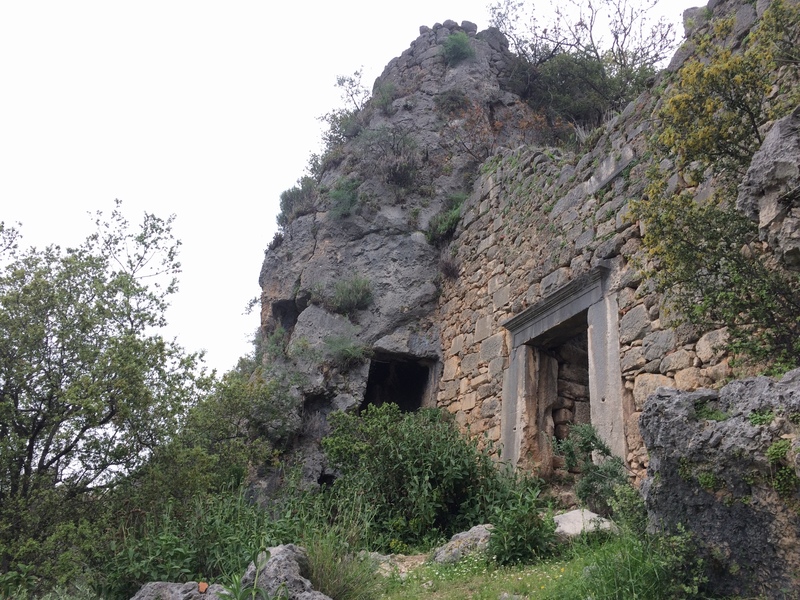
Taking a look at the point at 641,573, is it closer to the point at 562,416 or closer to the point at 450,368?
the point at 562,416

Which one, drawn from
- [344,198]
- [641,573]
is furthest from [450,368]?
[641,573]

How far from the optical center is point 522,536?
464 centimetres

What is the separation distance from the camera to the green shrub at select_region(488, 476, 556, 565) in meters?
4.61

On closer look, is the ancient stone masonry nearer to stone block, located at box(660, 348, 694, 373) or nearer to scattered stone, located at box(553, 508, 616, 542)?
stone block, located at box(660, 348, 694, 373)

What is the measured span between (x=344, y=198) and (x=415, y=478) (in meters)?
5.62

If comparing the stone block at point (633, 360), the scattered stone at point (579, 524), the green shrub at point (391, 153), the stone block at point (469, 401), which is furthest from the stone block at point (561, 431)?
the green shrub at point (391, 153)

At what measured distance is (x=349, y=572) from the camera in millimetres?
3992

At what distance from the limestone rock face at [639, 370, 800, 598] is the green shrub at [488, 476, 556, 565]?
1.51 m

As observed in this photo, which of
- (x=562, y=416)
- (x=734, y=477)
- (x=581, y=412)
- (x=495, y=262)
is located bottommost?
(x=734, y=477)

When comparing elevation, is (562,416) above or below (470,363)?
below

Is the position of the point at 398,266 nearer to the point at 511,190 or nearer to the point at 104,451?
the point at 511,190

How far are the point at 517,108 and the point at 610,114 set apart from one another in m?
2.68

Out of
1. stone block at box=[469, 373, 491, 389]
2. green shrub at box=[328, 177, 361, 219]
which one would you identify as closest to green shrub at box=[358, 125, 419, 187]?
green shrub at box=[328, 177, 361, 219]

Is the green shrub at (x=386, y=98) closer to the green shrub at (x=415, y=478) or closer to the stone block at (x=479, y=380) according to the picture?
the stone block at (x=479, y=380)
